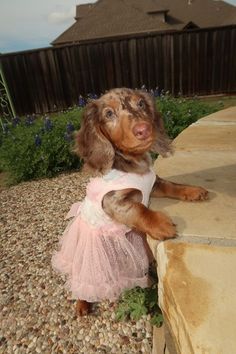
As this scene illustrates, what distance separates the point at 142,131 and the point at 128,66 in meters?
11.0

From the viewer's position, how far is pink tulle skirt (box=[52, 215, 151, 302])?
225 cm

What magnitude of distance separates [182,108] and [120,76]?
6.74m

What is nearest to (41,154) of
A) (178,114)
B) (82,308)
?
(178,114)

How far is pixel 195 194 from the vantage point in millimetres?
1718

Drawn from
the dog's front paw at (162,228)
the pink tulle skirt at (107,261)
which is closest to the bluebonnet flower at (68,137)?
the pink tulle skirt at (107,261)

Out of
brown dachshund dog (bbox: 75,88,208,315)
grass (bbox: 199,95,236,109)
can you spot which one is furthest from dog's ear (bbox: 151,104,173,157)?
grass (bbox: 199,95,236,109)

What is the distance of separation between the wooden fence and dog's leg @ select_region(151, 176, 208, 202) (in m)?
10.7

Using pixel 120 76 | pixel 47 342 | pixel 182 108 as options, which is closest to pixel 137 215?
pixel 47 342

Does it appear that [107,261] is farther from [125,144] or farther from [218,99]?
[218,99]

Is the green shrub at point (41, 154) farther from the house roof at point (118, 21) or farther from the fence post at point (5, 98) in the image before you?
the house roof at point (118, 21)

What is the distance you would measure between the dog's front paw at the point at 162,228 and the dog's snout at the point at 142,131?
0.41m

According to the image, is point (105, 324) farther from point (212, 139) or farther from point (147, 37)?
point (147, 37)

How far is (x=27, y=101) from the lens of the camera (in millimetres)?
12328

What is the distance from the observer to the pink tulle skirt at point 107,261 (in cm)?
225
